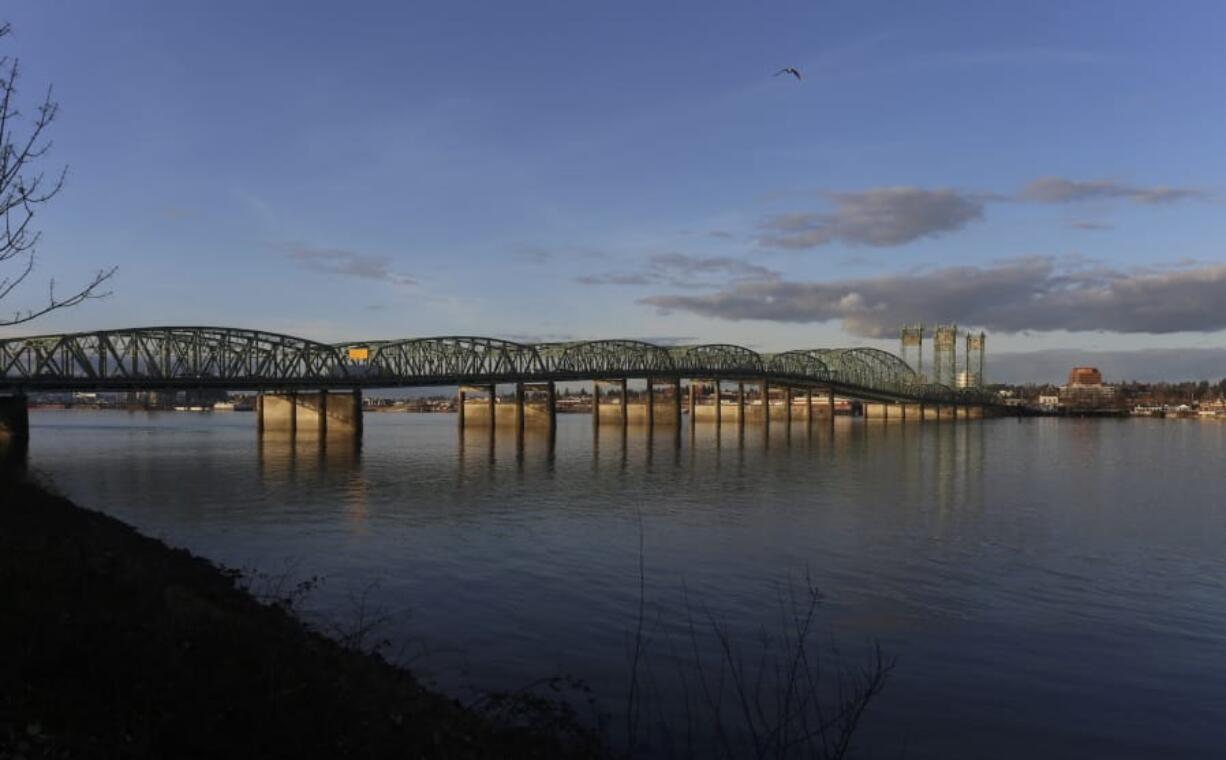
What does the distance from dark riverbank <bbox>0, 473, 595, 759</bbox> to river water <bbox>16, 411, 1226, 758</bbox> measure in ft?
11.3

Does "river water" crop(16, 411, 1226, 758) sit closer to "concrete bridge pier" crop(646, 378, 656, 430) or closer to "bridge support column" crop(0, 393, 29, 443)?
"bridge support column" crop(0, 393, 29, 443)

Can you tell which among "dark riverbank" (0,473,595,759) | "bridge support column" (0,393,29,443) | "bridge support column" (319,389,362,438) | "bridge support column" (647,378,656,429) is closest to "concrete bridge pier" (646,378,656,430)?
"bridge support column" (647,378,656,429)

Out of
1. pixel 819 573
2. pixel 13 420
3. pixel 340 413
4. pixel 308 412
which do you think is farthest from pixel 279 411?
pixel 819 573

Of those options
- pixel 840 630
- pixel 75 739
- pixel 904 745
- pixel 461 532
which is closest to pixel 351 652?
pixel 75 739

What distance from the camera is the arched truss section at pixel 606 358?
17012 cm

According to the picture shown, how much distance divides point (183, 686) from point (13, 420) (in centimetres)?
9371

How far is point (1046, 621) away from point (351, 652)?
16.5 m

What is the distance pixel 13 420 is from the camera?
8619 cm

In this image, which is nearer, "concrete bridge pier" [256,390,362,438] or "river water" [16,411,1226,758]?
"river water" [16,411,1226,758]

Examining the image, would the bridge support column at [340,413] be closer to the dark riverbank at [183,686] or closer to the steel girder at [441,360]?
the steel girder at [441,360]

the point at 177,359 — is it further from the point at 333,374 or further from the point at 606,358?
the point at 606,358

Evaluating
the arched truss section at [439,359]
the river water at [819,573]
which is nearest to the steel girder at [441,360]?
the arched truss section at [439,359]

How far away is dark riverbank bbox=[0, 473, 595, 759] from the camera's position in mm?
8844

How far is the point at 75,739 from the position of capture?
8266mm
